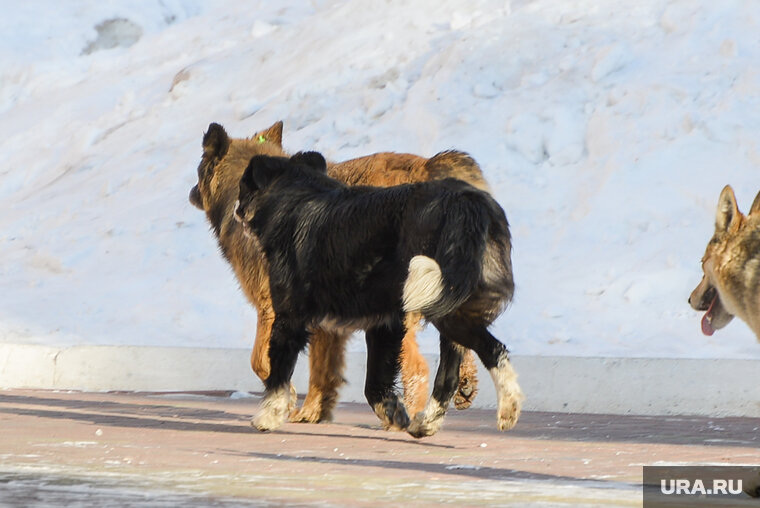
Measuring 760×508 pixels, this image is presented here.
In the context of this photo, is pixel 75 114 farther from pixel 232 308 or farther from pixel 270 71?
pixel 232 308

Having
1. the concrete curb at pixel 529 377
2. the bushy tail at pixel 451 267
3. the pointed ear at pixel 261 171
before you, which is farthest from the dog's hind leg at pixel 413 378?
the bushy tail at pixel 451 267

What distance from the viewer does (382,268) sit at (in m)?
7.41

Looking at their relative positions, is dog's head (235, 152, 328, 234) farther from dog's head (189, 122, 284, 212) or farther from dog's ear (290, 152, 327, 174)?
dog's head (189, 122, 284, 212)

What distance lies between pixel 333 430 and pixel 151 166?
13.4m

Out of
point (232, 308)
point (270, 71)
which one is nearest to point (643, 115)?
point (232, 308)

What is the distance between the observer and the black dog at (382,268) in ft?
22.7

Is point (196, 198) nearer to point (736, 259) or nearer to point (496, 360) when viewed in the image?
point (496, 360)

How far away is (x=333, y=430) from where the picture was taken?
8.27 metres

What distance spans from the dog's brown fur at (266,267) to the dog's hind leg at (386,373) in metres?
0.16

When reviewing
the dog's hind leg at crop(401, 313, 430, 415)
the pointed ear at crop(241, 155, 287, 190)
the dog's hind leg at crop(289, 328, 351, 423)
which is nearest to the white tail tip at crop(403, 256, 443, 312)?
the dog's hind leg at crop(401, 313, 430, 415)

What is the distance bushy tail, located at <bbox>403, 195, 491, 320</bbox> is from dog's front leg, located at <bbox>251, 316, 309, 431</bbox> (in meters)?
1.11

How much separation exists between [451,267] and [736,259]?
1.42 metres

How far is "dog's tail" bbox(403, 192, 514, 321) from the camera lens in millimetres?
6809

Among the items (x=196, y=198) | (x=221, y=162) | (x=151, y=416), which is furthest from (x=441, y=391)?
(x=196, y=198)
